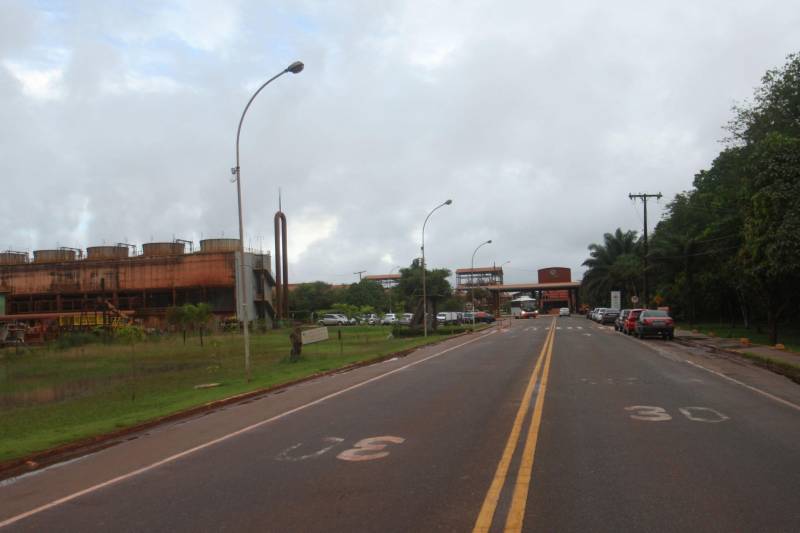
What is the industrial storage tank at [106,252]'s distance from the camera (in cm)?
8675

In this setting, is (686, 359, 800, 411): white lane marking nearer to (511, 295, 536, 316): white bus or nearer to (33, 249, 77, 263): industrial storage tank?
(511, 295, 536, 316): white bus

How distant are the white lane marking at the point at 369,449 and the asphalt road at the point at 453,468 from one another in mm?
27

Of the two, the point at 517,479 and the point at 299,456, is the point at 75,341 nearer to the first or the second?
the point at 299,456

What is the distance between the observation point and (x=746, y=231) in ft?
94.0

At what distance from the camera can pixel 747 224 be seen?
93.6 ft

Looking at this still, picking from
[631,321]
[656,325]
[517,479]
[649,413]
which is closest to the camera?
[517,479]

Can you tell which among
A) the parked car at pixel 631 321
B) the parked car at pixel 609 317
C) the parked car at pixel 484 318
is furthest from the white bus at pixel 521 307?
the parked car at pixel 631 321

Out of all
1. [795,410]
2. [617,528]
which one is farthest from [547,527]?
[795,410]

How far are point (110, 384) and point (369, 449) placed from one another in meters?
17.6

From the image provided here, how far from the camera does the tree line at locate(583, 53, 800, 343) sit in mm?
25812

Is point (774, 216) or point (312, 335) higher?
point (774, 216)

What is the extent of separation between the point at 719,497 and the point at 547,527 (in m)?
1.98

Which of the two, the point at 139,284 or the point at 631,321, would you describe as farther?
the point at 139,284

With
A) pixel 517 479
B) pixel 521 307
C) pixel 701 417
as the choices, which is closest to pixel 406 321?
pixel 521 307
